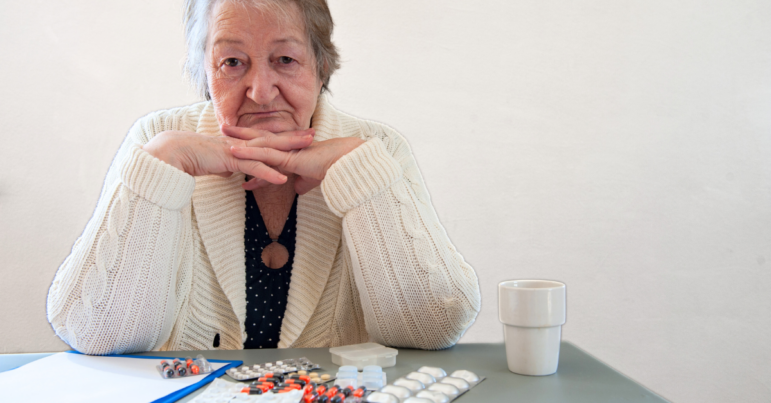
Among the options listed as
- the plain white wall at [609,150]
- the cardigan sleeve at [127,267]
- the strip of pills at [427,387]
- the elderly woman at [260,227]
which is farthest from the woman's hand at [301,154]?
the plain white wall at [609,150]

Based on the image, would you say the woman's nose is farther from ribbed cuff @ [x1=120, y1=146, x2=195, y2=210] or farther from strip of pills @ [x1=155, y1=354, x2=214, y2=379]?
strip of pills @ [x1=155, y1=354, x2=214, y2=379]

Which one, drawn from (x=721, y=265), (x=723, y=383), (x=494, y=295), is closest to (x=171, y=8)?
(x=494, y=295)

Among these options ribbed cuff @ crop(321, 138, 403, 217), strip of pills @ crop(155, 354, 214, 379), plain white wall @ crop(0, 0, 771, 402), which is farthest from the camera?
plain white wall @ crop(0, 0, 771, 402)

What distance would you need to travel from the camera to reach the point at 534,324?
0.69 metres

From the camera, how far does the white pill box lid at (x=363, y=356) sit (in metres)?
0.73

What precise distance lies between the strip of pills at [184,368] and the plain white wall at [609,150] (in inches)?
64.2

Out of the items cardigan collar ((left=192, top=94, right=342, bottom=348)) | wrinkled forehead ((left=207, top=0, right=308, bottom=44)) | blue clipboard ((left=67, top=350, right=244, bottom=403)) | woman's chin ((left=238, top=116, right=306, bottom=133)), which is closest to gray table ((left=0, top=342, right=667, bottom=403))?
blue clipboard ((left=67, top=350, right=244, bottom=403))

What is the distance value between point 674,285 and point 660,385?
0.44 m

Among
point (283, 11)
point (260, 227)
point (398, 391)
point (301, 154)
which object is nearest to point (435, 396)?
point (398, 391)

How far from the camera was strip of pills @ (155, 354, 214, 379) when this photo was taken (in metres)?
0.69

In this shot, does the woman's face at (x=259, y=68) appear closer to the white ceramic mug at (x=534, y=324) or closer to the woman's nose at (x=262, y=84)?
the woman's nose at (x=262, y=84)

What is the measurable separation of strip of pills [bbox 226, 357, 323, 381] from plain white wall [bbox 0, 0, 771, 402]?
1.57 m

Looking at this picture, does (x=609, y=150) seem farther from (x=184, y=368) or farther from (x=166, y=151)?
(x=184, y=368)

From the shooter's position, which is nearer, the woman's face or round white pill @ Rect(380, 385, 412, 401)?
round white pill @ Rect(380, 385, 412, 401)
